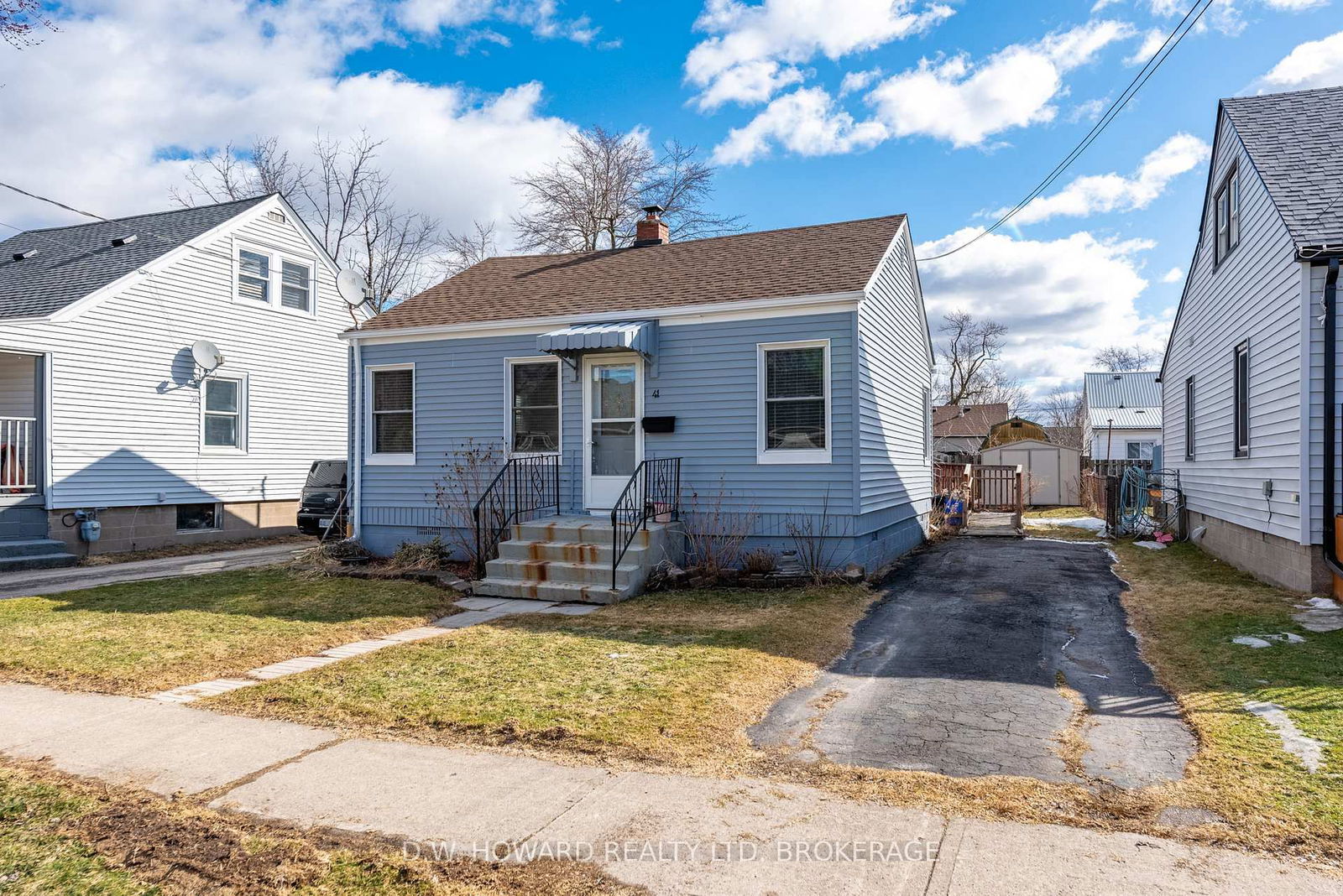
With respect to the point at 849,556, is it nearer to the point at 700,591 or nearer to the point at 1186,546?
the point at 700,591

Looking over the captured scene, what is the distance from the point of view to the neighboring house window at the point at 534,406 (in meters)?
11.4

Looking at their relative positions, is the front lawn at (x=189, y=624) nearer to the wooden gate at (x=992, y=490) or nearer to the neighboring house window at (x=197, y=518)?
the neighboring house window at (x=197, y=518)

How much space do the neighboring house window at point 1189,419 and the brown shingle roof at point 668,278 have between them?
5927 mm

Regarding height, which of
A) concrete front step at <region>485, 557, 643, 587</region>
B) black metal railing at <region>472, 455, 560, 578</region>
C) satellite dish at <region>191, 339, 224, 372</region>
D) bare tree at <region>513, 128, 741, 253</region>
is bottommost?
concrete front step at <region>485, 557, 643, 587</region>

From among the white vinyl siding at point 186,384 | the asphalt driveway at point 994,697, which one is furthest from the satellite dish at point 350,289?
the asphalt driveway at point 994,697

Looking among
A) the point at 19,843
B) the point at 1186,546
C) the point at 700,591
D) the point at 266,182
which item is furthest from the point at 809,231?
the point at 266,182

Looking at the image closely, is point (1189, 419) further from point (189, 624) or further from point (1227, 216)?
point (189, 624)

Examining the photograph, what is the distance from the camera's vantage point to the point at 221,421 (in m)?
16.2

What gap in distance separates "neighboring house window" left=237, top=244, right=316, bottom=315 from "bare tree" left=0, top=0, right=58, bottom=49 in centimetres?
946

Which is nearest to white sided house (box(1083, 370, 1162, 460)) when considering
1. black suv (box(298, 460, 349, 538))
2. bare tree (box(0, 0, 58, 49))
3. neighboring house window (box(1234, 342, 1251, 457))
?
neighboring house window (box(1234, 342, 1251, 457))

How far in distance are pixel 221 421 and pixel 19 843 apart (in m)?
14.6

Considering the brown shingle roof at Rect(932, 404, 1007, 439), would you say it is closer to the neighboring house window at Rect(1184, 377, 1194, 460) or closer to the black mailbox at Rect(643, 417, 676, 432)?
the neighboring house window at Rect(1184, 377, 1194, 460)

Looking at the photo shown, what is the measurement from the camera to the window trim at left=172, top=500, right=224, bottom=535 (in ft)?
49.8

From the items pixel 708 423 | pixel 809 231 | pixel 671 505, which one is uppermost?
pixel 809 231
